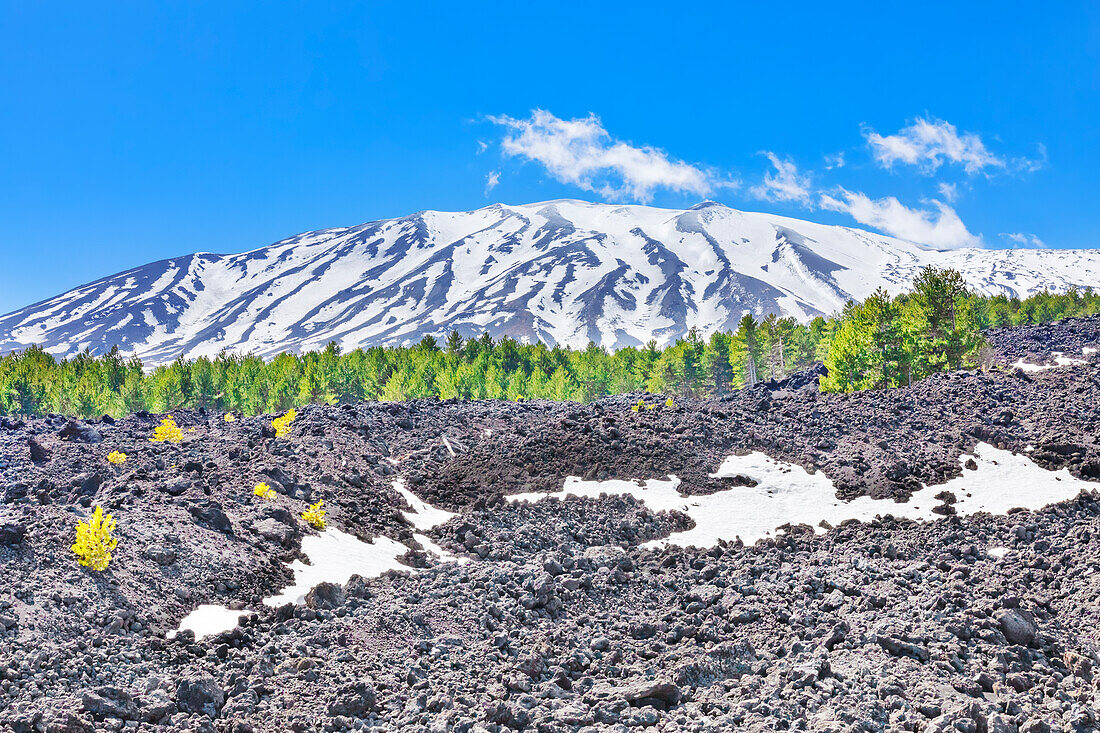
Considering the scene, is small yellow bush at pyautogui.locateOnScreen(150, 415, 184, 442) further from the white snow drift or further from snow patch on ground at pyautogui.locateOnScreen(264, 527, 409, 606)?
snow patch on ground at pyautogui.locateOnScreen(264, 527, 409, 606)

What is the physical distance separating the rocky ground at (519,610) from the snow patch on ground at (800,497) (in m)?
0.50

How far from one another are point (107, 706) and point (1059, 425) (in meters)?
22.1

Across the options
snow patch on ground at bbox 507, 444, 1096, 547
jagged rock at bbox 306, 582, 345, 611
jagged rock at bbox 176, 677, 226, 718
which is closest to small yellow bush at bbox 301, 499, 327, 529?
jagged rock at bbox 306, 582, 345, 611

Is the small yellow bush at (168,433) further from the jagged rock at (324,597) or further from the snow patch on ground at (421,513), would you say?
the jagged rock at (324,597)

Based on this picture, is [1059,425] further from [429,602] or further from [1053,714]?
[429,602]

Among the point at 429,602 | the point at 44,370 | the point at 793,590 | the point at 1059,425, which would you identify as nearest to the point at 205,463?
the point at 429,602

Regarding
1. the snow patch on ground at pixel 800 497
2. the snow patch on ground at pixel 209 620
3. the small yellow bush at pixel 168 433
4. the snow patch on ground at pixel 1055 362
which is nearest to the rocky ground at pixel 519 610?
the snow patch on ground at pixel 209 620

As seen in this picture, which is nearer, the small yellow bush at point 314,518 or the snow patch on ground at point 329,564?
the snow patch on ground at point 329,564

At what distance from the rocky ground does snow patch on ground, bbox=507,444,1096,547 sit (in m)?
0.50

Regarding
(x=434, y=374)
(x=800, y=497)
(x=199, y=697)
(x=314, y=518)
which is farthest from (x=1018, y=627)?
(x=434, y=374)

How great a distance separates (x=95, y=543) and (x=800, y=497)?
1451 cm

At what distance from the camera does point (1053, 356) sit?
42.3 metres

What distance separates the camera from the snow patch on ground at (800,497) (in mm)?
15398

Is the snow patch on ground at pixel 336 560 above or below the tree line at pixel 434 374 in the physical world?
below
